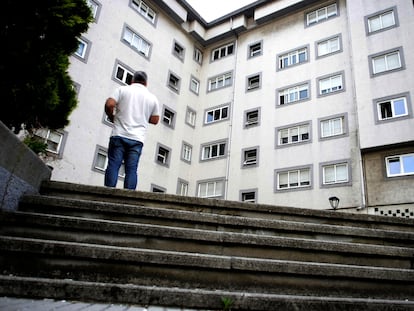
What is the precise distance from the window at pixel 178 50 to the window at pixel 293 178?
12.0 m

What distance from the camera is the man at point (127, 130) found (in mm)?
4988

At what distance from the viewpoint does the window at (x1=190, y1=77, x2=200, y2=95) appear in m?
26.1

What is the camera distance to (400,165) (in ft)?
53.5

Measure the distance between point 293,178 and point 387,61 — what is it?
8303 mm

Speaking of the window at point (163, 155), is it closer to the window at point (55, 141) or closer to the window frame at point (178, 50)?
the window at point (55, 141)

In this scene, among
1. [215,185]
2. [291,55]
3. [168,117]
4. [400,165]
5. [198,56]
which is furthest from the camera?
[198,56]

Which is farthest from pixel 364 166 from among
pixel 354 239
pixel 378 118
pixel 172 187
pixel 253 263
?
pixel 253 263

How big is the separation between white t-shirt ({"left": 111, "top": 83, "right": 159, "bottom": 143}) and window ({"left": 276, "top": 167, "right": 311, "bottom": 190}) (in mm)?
15267

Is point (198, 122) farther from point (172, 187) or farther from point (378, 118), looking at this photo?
point (378, 118)

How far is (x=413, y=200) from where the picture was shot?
15203mm

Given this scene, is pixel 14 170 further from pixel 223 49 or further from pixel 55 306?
pixel 223 49

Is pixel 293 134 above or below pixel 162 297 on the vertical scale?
above

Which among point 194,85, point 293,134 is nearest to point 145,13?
point 194,85

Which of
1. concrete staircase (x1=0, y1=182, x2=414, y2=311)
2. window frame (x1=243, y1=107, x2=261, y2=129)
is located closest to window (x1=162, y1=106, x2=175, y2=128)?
window frame (x1=243, y1=107, x2=261, y2=129)
